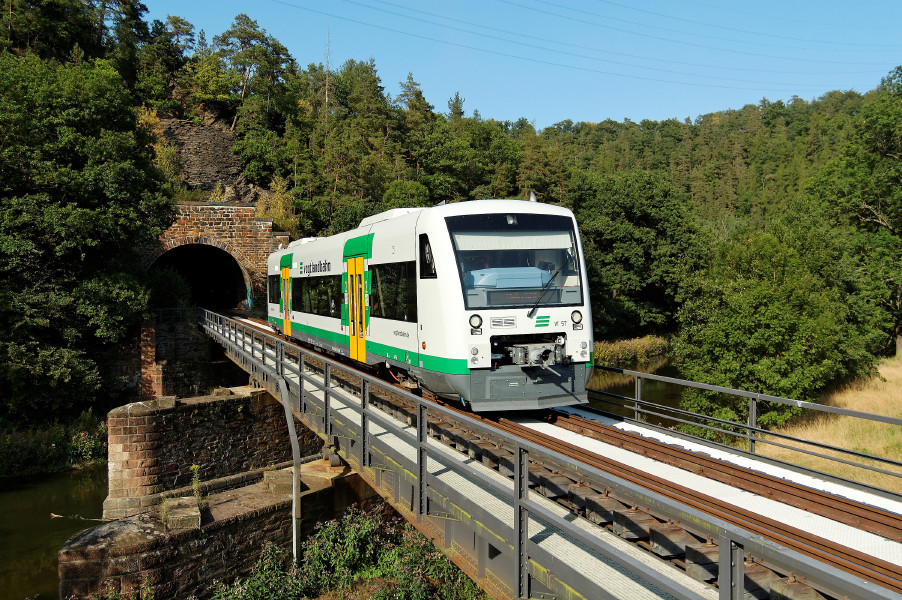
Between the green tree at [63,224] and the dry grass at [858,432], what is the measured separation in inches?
924

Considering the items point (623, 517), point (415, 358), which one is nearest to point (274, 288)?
point (415, 358)

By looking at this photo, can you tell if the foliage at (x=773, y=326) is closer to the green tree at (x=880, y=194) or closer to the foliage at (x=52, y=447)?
the green tree at (x=880, y=194)

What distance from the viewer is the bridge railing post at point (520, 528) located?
4996 millimetres

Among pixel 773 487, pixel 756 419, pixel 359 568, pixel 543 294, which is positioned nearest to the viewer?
pixel 773 487

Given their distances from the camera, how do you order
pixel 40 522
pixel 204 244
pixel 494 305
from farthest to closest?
1. pixel 204 244
2. pixel 40 522
3. pixel 494 305

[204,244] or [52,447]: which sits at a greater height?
[204,244]

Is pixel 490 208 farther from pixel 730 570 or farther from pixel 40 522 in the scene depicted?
pixel 40 522

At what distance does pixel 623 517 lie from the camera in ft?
17.1

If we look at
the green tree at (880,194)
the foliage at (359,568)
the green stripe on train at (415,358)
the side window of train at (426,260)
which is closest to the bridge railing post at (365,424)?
the green stripe on train at (415,358)

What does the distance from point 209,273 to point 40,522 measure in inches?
1089

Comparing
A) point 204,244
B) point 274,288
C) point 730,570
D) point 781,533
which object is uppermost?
point 204,244

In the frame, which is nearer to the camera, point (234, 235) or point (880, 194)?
point (880, 194)

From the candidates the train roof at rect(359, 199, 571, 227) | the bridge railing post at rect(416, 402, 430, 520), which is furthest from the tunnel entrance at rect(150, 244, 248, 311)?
the bridge railing post at rect(416, 402, 430, 520)

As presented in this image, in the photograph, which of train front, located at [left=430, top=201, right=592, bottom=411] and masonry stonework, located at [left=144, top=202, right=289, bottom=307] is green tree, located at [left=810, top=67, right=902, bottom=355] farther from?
masonry stonework, located at [left=144, top=202, right=289, bottom=307]
